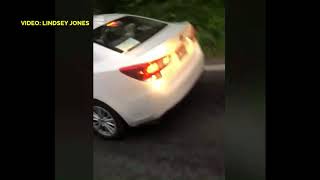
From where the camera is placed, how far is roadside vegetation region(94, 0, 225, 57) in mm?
5875

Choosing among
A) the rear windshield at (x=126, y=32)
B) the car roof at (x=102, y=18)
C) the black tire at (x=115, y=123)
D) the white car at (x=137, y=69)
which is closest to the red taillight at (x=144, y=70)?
the white car at (x=137, y=69)

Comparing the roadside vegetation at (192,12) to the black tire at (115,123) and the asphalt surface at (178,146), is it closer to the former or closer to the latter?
the asphalt surface at (178,146)

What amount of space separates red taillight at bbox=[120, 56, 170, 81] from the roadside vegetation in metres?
0.60

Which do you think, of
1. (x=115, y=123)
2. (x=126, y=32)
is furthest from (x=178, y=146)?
(x=126, y=32)

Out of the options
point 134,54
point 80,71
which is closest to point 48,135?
point 80,71

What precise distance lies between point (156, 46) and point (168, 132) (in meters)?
0.97

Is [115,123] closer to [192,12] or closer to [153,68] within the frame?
[153,68]

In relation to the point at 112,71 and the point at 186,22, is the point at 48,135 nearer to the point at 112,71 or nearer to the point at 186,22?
the point at 112,71

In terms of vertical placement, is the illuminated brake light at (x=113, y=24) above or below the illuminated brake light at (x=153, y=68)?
above

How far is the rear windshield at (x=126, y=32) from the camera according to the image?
19.2 feet

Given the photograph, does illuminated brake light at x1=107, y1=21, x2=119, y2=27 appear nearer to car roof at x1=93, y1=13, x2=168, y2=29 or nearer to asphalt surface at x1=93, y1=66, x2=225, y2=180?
car roof at x1=93, y1=13, x2=168, y2=29

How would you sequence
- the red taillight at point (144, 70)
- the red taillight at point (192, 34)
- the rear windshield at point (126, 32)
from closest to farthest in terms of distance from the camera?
the red taillight at point (144, 70) < the rear windshield at point (126, 32) < the red taillight at point (192, 34)

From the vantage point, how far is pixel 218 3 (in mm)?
5879

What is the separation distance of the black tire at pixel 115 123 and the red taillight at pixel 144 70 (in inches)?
17.2
